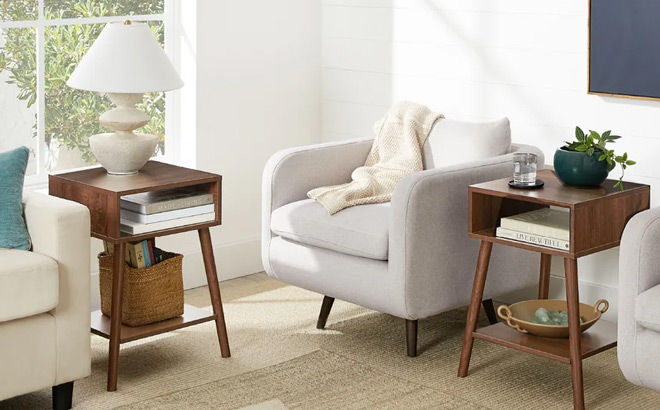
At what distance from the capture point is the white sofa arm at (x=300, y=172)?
158 inches

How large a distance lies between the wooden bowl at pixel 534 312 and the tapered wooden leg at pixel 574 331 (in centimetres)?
15

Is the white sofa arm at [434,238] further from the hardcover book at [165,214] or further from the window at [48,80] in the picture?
the window at [48,80]

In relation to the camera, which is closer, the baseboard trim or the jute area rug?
the jute area rug

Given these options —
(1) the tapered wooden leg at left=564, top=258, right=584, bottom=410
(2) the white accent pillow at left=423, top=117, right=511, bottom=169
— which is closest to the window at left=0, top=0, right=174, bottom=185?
(2) the white accent pillow at left=423, top=117, right=511, bottom=169

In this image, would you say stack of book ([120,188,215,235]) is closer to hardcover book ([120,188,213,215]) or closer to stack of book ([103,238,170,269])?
hardcover book ([120,188,213,215])

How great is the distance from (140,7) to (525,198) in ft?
6.60

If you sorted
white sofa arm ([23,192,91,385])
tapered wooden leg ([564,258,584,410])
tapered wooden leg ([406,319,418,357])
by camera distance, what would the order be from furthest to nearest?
tapered wooden leg ([406,319,418,357]) → tapered wooden leg ([564,258,584,410]) → white sofa arm ([23,192,91,385])

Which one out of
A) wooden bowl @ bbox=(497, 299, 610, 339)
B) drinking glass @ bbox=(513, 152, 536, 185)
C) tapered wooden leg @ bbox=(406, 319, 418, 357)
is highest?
drinking glass @ bbox=(513, 152, 536, 185)

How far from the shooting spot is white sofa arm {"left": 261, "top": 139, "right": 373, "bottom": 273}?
401 cm

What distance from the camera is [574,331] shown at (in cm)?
327

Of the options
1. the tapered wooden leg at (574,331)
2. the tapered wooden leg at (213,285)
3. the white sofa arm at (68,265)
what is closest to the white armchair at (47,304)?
the white sofa arm at (68,265)

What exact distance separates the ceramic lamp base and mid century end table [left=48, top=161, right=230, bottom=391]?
0.10 ft

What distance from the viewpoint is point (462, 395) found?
3.44 m

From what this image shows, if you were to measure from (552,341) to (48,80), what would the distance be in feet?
7.20
